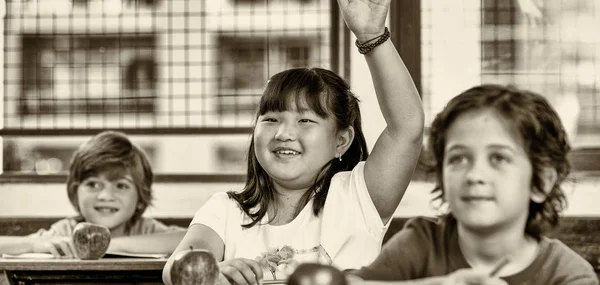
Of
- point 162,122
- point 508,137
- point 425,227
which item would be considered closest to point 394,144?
point 425,227

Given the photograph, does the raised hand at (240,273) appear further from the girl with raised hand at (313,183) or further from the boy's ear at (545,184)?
the boy's ear at (545,184)

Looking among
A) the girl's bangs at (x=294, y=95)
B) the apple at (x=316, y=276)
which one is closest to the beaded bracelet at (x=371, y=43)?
the girl's bangs at (x=294, y=95)

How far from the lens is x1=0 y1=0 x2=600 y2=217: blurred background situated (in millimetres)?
4469

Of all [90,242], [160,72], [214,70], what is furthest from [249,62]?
[90,242]

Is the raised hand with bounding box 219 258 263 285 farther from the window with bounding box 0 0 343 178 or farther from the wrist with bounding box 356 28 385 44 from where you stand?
the window with bounding box 0 0 343 178

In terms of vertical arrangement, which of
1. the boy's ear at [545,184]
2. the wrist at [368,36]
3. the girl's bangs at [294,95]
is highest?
the wrist at [368,36]

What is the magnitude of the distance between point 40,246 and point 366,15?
6.01 ft

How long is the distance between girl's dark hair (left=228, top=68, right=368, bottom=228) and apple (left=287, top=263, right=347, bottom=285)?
3.24ft

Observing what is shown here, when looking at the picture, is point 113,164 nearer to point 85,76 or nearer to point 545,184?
point 85,76

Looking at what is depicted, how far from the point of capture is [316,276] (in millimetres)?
1394

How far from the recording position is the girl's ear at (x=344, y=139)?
8.31ft

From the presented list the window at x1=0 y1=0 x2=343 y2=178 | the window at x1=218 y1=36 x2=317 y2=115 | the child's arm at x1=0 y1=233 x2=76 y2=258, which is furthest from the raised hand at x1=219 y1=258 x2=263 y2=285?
the window at x1=218 y1=36 x2=317 y2=115

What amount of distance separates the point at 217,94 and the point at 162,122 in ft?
1.25

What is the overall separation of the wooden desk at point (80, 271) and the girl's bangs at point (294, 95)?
2.17 ft
